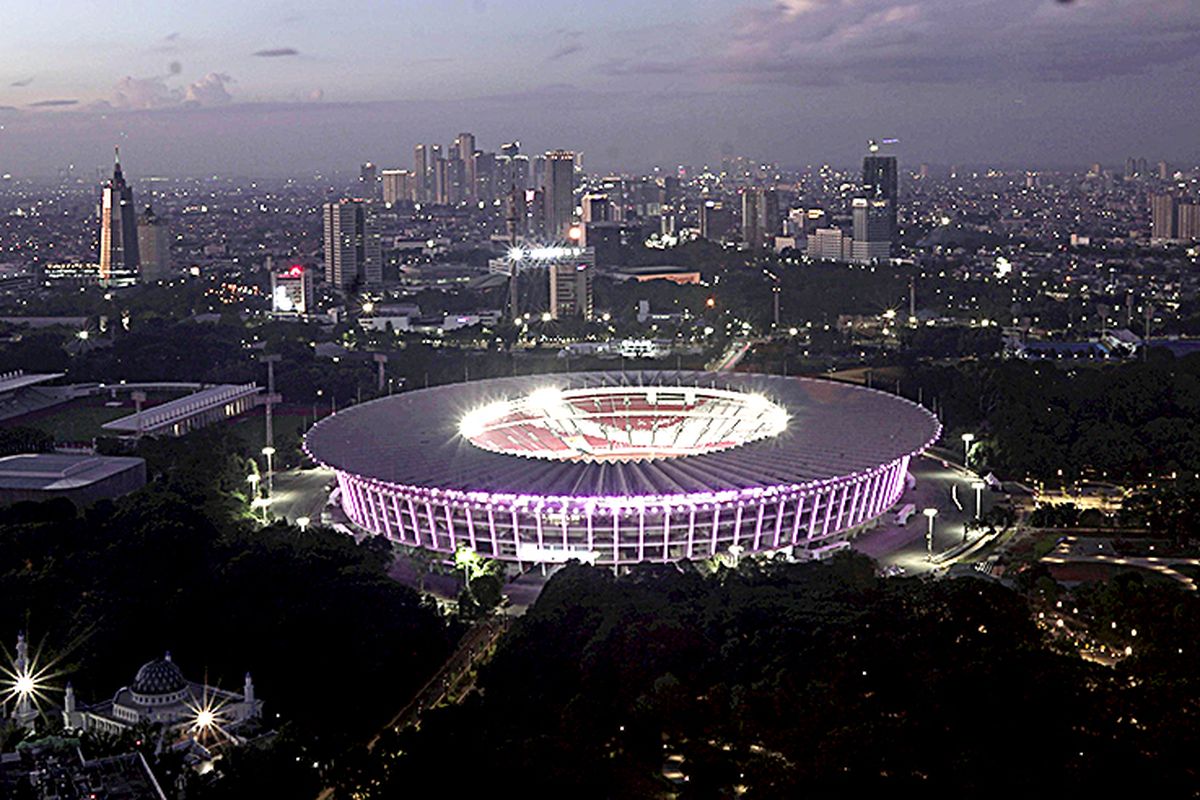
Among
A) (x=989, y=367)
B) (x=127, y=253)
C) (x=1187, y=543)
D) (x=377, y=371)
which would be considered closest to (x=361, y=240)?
(x=127, y=253)

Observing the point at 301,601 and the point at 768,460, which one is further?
the point at 768,460

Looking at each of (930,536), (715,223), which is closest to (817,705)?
(930,536)

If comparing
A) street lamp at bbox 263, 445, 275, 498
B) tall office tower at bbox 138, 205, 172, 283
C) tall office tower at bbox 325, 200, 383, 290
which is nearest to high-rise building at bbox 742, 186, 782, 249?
tall office tower at bbox 325, 200, 383, 290

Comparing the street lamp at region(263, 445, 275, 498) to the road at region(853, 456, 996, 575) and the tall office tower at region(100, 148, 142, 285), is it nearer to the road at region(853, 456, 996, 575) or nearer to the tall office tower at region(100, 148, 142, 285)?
the road at region(853, 456, 996, 575)

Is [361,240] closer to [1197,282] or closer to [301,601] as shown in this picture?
[1197,282]

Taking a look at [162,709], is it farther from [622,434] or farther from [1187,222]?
[1187,222]

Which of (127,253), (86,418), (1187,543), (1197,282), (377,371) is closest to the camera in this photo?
(1187,543)
